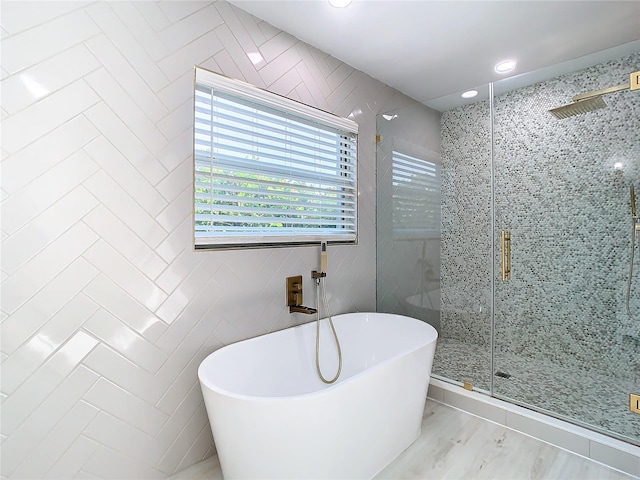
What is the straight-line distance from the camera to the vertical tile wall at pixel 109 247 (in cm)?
137

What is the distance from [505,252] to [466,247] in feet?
1.03

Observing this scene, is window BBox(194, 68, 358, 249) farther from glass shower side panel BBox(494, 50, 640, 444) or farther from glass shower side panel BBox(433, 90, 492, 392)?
glass shower side panel BBox(494, 50, 640, 444)

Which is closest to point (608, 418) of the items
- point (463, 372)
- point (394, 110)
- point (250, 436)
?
point (463, 372)

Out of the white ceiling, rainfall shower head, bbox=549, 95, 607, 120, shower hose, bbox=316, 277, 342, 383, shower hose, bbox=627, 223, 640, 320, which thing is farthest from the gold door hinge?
shower hose, bbox=316, 277, 342, 383

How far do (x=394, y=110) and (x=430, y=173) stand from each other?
64 cm

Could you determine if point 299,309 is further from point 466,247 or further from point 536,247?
point 536,247

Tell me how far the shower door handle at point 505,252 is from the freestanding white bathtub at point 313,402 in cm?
77

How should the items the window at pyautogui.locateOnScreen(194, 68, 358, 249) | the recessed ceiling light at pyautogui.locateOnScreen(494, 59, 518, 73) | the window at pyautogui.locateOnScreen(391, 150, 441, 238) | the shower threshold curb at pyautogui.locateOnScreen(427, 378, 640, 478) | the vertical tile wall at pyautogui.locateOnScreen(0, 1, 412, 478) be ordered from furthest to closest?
the window at pyautogui.locateOnScreen(391, 150, 441, 238)
the recessed ceiling light at pyautogui.locateOnScreen(494, 59, 518, 73)
the window at pyautogui.locateOnScreen(194, 68, 358, 249)
the shower threshold curb at pyautogui.locateOnScreen(427, 378, 640, 478)
the vertical tile wall at pyautogui.locateOnScreen(0, 1, 412, 478)

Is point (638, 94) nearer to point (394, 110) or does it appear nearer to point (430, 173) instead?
point (430, 173)

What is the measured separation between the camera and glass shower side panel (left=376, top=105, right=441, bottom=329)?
2896 millimetres

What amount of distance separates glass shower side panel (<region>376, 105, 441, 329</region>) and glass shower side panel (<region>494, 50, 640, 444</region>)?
0.50 m

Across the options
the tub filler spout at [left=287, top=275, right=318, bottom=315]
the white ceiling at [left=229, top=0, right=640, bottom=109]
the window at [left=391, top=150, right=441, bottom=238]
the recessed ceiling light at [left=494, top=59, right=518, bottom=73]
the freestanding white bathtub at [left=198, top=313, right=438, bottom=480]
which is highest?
the recessed ceiling light at [left=494, top=59, right=518, bottom=73]

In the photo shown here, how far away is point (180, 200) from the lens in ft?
5.99

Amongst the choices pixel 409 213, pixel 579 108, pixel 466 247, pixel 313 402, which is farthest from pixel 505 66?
pixel 313 402
